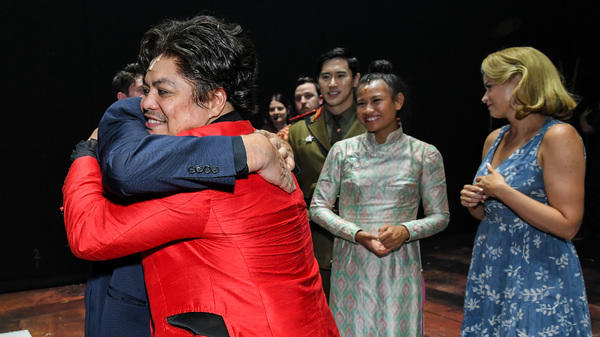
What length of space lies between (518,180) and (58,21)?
4.31 metres

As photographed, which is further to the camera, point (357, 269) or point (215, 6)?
point (215, 6)

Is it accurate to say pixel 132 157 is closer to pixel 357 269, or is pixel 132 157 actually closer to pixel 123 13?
pixel 357 269

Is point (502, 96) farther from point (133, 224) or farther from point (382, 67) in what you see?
point (133, 224)

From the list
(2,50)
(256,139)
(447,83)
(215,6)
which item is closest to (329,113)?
(256,139)

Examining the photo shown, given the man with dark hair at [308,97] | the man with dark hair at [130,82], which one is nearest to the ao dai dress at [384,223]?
the man with dark hair at [130,82]

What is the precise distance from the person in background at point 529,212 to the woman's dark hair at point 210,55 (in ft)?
3.78

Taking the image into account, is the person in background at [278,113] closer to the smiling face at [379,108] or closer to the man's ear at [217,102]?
the smiling face at [379,108]

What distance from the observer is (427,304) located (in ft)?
14.7

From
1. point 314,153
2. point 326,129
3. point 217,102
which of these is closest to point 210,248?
point 217,102

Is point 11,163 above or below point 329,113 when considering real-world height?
below

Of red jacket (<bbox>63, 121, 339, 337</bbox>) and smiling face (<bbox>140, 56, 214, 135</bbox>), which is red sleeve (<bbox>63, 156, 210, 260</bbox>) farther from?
smiling face (<bbox>140, 56, 214, 135</bbox>)

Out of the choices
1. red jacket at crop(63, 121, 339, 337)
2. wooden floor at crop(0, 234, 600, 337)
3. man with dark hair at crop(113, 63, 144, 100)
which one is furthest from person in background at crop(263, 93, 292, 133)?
red jacket at crop(63, 121, 339, 337)

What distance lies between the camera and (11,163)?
4.90m

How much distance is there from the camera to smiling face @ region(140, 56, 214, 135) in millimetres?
1162
